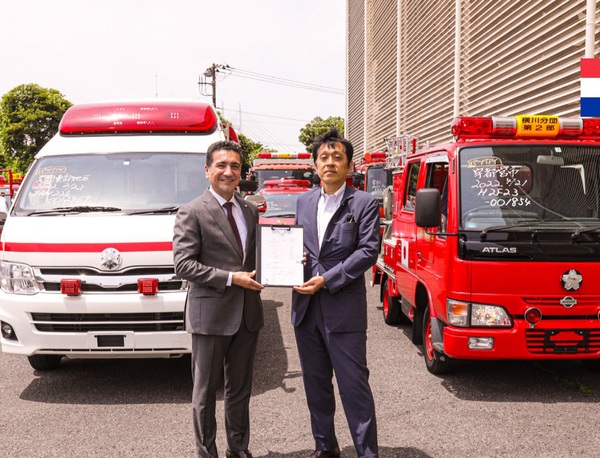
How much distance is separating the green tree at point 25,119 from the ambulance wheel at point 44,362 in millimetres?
47245

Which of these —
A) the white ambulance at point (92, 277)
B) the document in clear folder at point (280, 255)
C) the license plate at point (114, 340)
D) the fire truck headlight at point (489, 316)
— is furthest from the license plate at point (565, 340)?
the license plate at point (114, 340)

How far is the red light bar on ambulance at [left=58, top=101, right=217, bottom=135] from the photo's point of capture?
20.3ft

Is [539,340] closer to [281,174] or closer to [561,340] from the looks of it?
[561,340]

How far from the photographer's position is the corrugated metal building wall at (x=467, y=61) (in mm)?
9562

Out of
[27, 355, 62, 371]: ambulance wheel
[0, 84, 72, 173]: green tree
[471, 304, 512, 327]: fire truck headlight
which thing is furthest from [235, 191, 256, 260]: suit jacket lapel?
[0, 84, 72, 173]: green tree

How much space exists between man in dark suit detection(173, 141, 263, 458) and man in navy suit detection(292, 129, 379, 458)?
0.34 meters

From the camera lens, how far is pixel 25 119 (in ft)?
161

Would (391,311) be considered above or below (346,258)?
below

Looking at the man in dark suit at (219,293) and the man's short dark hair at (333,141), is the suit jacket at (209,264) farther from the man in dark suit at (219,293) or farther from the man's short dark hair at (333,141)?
the man's short dark hair at (333,141)

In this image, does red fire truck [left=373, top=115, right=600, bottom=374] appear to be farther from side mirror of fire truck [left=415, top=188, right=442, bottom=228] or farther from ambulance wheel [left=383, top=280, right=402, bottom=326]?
ambulance wheel [left=383, top=280, right=402, bottom=326]

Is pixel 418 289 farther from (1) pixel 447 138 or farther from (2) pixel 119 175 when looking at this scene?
(1) pixel 447 138

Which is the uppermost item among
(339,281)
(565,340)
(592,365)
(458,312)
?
(339,281)

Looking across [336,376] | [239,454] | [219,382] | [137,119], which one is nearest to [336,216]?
[336,376]

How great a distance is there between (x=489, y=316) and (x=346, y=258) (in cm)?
185
